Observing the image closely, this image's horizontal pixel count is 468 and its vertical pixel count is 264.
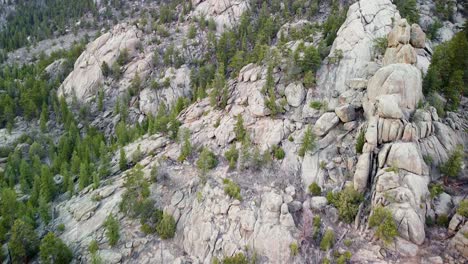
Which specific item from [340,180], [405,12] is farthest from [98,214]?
[405,12]

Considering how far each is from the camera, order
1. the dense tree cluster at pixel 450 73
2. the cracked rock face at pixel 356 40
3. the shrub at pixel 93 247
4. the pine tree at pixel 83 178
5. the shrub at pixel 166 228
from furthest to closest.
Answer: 1. the pine tree at pixel 83 178
2. the cracked rock face at pixel 356 40
3. the dense tree cluster at pixel 450 73
4. the shrub at pixel 166 228
5. the shrub at pixel 93 247

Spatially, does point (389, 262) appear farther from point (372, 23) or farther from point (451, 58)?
point (372, 23)

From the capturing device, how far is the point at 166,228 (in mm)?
42375

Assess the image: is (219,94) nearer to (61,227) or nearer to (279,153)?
(279,153)

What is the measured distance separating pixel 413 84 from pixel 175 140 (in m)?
38.7

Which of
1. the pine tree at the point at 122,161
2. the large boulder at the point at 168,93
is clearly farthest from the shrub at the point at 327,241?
the large boulder at the point at 168,93

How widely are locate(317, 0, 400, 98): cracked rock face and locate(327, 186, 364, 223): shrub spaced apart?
759 inches

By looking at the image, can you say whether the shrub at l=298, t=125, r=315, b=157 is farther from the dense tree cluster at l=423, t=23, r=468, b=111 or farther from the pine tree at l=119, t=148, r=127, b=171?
the pine tree at l=119, t=148, r=127, b=171

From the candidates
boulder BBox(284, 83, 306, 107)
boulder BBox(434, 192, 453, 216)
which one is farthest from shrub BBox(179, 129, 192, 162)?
boulder BBox(434, 192, 453, 216)

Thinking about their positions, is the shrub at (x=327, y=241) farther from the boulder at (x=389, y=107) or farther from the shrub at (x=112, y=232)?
the shrub at (x=112, y=232)

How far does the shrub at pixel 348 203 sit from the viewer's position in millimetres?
36719

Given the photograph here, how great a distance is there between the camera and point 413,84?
41.3m

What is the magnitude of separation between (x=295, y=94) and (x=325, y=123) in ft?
30.9

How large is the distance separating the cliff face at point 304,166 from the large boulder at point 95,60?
1482 inches
